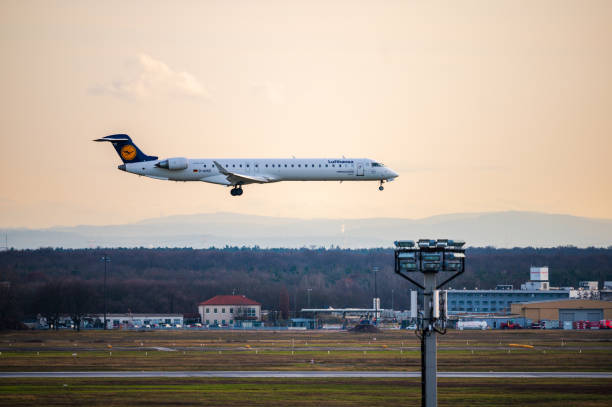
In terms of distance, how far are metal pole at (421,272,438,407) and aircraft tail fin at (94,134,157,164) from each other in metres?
51.7

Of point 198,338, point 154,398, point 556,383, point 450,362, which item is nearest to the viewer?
point 154,398

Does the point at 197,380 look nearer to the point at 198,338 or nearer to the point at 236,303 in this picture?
the point at 198,338

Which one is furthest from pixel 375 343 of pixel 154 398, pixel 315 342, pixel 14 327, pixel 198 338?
pixel 14 327

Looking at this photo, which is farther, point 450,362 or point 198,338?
point 198,338

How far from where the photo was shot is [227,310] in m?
151

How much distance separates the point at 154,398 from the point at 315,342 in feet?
145

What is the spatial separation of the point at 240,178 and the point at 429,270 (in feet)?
142

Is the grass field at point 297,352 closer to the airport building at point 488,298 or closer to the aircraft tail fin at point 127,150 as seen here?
the aircraft tail fin at point 127,150

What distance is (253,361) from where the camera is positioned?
68.1 metres

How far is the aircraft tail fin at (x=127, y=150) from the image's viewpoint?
3440 inches

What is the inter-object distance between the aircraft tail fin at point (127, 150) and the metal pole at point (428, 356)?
51.7 metres

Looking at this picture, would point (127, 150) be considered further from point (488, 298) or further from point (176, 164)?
point (488, 298)

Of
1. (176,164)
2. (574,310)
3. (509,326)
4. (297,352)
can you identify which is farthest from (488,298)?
(176,164)

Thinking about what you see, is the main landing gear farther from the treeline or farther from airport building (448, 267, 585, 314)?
airport building (448, 267, 585, 314)
